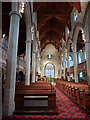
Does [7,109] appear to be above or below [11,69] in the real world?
below

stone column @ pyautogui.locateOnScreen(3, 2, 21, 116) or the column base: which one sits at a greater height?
stone column @ pyautogui.locateOnScreen(3, 2, 21, 116)

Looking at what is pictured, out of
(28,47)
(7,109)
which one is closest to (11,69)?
(7,109)

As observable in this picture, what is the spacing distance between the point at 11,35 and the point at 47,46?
86.4 ft

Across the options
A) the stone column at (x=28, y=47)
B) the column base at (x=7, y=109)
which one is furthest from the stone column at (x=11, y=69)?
the stone column at (x=28, y=47)

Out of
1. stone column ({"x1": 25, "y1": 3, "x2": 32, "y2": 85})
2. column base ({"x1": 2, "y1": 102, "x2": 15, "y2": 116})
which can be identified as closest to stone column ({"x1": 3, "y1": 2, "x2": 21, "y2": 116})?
column base ({"x1": 2, "y1": 102, "x2": 15, "y2": 116})

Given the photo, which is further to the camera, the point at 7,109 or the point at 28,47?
the point at 28,47

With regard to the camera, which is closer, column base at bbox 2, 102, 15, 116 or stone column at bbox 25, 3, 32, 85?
column base at bbox 2, 102, 15, 116

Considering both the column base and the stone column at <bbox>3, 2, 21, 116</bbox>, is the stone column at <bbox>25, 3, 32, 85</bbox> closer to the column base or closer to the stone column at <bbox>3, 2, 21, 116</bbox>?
the stone column at <bbox>3, 2, 21, 116</bbox>

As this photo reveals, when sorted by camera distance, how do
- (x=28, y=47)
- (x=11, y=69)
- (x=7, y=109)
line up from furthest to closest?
(x=28, y=47) → (x=11, y=69) → (x=7, y=109)

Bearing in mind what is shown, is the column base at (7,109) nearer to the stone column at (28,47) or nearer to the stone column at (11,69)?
the stone column at (11,69)

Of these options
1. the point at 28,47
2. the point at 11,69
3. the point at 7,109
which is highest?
the point at 28,47

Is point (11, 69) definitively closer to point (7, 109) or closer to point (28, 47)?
point (7, 109)

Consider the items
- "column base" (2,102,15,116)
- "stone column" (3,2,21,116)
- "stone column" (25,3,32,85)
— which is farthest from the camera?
"stone column" (25,3,32,85)

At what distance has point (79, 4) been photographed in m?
11.5
